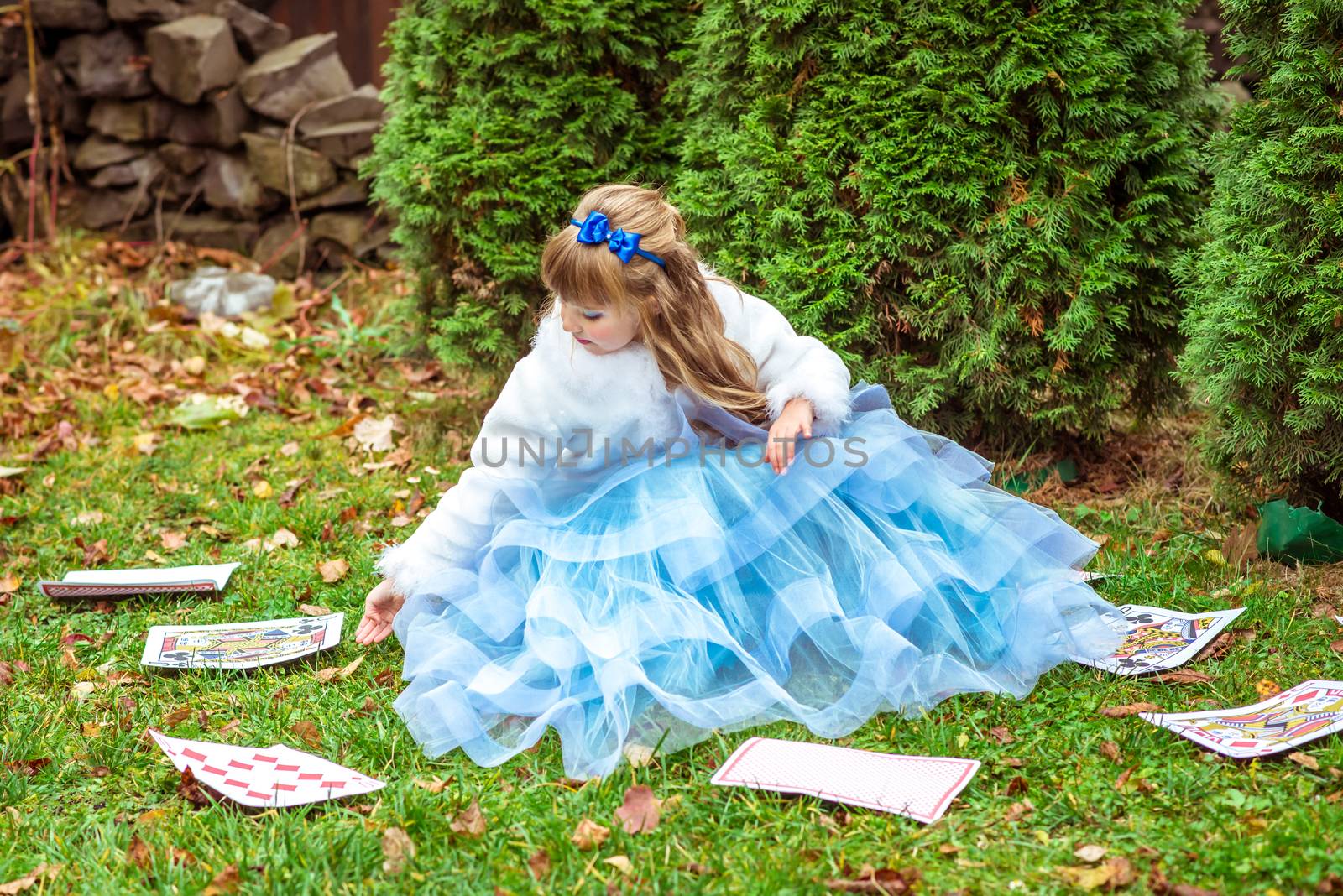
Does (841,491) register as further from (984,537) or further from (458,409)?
(458,409)

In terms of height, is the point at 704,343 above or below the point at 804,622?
above

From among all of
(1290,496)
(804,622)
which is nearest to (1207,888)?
(804,622)

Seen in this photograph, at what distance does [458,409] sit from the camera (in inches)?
204

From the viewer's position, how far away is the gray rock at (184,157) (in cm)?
727

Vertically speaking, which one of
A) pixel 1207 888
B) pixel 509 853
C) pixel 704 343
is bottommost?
pixel 509 853

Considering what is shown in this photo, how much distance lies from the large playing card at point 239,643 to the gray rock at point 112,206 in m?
4.82

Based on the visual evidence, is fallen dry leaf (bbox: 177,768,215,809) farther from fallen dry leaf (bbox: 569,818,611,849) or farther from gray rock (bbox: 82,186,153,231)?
gray rock (bbox: 82,186,153,231)

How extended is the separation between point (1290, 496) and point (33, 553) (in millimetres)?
4075

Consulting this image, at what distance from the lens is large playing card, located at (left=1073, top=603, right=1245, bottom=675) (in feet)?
9.16

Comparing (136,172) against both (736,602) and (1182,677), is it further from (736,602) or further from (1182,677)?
(1182,677)

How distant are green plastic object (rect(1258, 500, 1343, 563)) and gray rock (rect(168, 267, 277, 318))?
5.28 metres

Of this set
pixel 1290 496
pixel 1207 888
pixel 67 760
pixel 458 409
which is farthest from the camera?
pixel 458 409

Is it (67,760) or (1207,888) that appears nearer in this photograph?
(1207,888)

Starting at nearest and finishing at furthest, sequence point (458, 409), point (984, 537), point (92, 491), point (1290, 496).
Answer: point (984, 537)
point (1290, 496)
point (92, 491)
point (458, 409)
